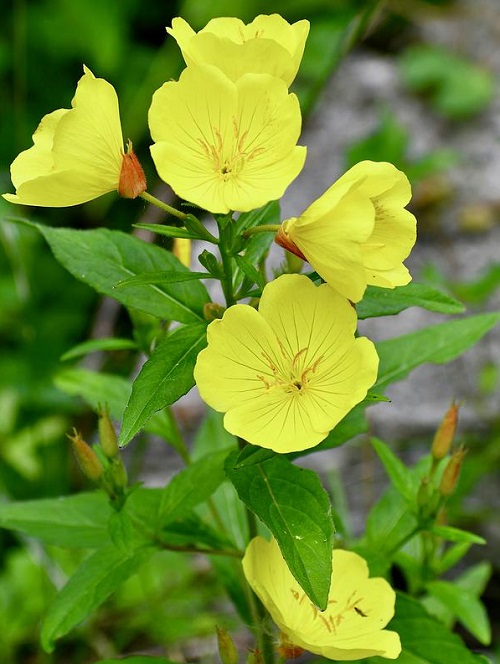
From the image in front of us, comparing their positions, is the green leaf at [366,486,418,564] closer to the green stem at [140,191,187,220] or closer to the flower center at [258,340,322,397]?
the flower center at [258,340,322,397]

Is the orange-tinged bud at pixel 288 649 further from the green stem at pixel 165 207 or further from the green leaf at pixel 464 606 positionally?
the green stem at pixel 165 207

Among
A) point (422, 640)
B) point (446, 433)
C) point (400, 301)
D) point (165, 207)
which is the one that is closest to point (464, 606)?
point (422, 640)

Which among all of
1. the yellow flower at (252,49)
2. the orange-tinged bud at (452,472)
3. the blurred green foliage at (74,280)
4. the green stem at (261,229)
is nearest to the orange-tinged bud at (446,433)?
the orange-tinged bud at (452,472)

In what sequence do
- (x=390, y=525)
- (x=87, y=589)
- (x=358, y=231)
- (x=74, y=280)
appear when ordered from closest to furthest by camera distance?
(x=358, y=231) < (x=87, y=589) < (x=390, y=525) < (x=74, y=280)

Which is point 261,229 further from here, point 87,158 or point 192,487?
point 192,487

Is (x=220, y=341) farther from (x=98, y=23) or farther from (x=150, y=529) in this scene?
(x=98, y=23)

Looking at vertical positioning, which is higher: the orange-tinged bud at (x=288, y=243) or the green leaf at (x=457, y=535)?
the orange-tinged bud at (x=288, y=243)
